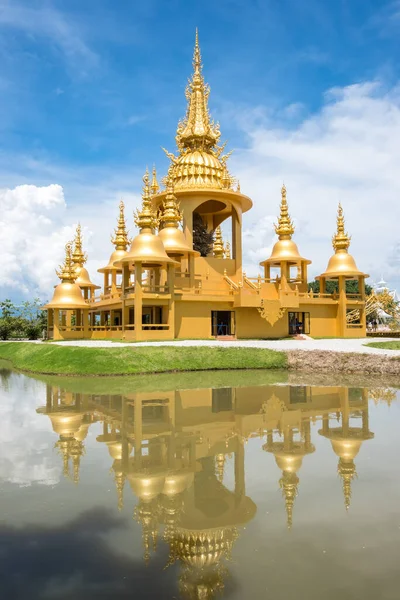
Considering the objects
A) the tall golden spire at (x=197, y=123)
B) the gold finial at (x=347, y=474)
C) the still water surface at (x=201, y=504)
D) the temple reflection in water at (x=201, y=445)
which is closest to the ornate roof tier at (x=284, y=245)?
the tall golden spire at (x=197, y=123)

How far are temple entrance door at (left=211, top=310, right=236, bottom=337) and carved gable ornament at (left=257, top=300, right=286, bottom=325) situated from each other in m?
1.69

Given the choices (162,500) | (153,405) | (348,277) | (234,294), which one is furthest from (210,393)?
(348,277)

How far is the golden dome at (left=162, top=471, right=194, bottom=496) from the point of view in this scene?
632cm

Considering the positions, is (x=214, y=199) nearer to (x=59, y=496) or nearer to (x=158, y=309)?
(x=158, y=309)

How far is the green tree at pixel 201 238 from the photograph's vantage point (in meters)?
36.7

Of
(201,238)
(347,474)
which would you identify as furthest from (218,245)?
(347,474)

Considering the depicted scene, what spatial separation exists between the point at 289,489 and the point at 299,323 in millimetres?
27300

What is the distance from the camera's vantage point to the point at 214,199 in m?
33.3

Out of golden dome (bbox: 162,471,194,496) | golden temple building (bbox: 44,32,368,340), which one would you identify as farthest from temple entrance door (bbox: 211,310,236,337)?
golden dome (bbox: 162,471,194,496)

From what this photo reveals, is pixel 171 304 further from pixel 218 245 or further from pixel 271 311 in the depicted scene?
pixel 218 245

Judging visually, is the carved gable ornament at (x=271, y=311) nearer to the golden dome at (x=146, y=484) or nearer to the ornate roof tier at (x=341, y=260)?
the ornate roof tier at (x=341, y=260)

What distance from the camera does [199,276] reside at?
106 ft

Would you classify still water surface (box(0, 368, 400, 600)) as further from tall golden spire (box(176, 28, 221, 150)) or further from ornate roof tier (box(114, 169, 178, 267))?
tall golden spire (box(176, 28, 221, 150))

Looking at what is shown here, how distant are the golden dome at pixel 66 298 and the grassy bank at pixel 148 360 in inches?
389
